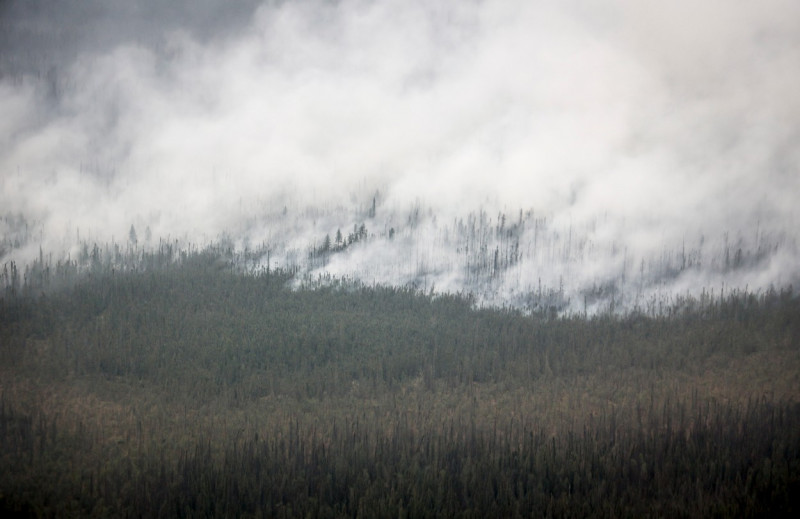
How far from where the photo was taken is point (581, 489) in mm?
70250

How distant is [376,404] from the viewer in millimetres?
113312

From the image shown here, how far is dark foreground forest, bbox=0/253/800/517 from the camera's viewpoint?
65875mm

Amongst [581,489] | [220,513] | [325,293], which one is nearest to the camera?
[220,513]

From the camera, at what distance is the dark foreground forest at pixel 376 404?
6588 cm

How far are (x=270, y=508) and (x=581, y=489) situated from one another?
3027 centimetres

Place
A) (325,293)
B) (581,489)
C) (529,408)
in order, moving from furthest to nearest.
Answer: (325,293) < (529,408) < (581,489)

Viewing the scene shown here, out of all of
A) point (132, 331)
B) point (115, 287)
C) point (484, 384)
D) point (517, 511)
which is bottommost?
point (517, 511)

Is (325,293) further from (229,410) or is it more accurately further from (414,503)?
(414,503)

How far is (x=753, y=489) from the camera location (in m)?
66.1

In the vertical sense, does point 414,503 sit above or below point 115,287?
below

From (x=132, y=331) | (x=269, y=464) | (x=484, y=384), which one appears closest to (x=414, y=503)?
(x=269, y=464)

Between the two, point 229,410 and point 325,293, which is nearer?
point 229,410

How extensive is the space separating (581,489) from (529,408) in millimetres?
33903

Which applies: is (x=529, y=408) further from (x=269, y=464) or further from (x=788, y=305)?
(x=788, y=305)
